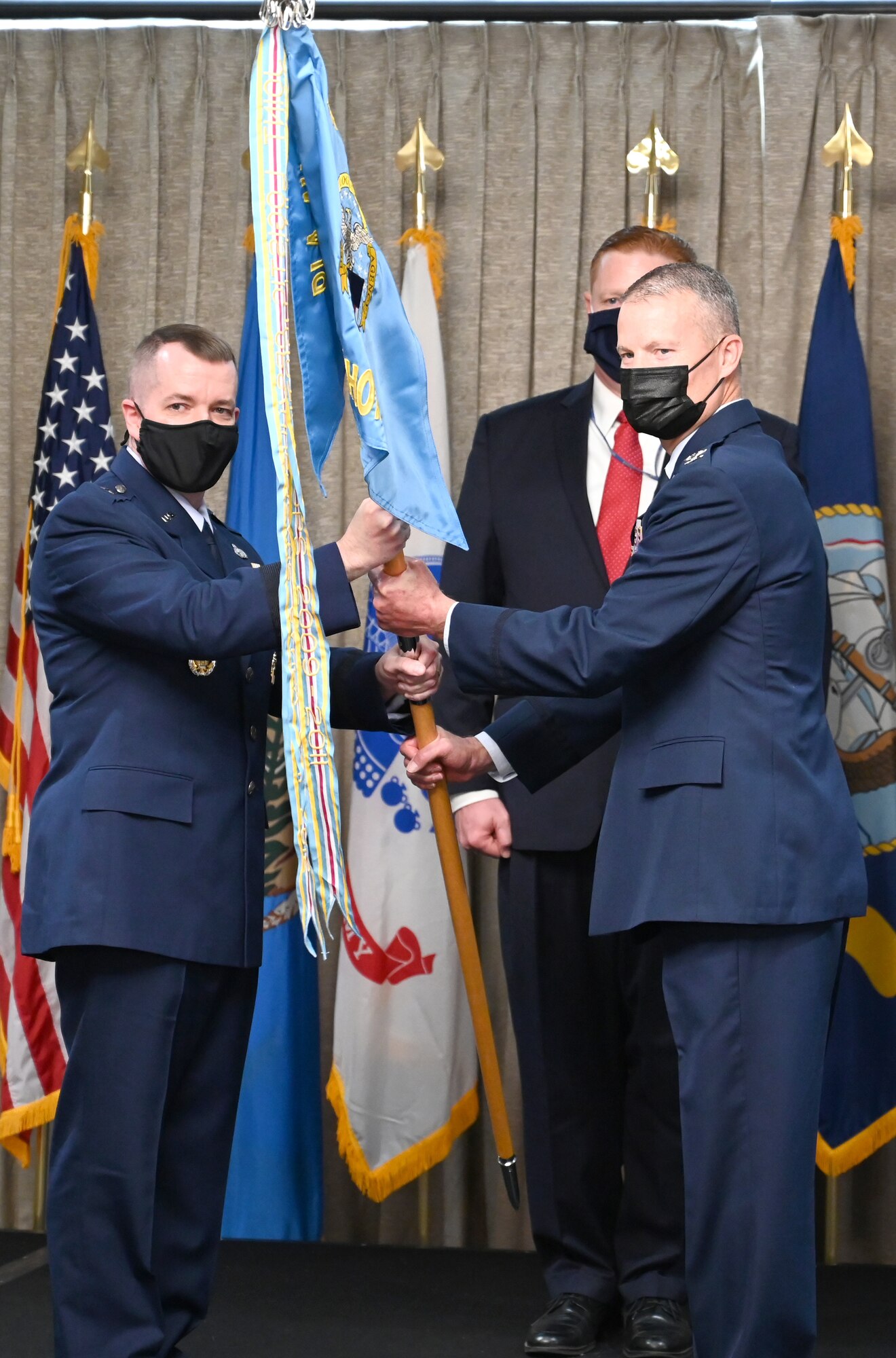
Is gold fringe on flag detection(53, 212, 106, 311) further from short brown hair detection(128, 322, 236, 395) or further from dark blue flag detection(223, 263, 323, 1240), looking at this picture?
short brown hair detection(128, 322, 236, 395)

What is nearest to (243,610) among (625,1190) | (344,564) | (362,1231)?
(344,564)

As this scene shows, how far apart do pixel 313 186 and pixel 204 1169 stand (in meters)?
1.46

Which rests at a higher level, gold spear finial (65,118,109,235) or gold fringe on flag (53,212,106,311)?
gold spear finial (65,118,109,235)

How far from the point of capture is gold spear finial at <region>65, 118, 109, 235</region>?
12.0ft

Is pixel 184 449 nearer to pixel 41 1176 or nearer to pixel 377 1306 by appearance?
pixel 377 1306

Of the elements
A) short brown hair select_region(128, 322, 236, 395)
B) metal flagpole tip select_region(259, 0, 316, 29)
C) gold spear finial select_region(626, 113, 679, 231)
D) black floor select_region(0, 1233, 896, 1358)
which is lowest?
black floor select_region(0, 1233, 896, 1358)

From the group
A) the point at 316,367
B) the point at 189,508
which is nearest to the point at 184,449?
the point at 189,508

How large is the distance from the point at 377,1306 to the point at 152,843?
44.4 inches

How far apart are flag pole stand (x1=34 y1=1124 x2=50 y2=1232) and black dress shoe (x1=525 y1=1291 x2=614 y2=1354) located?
1.68m

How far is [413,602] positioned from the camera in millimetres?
2340

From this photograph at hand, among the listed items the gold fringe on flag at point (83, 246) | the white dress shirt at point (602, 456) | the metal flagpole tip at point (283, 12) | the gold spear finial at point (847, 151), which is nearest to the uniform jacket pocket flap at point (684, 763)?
the white dress shirt at point (602, 456)

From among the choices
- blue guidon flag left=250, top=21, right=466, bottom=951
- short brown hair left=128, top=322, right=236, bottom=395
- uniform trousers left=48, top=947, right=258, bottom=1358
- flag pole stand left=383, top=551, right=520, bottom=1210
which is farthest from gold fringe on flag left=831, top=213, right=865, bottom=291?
uniform trousers left=48, top=947, right=258, bottom=1358

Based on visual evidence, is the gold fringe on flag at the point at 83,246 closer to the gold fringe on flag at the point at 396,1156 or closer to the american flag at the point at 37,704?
the american flag at the point at 37,704

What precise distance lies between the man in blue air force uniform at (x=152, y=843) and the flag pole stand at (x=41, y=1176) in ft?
5.47
